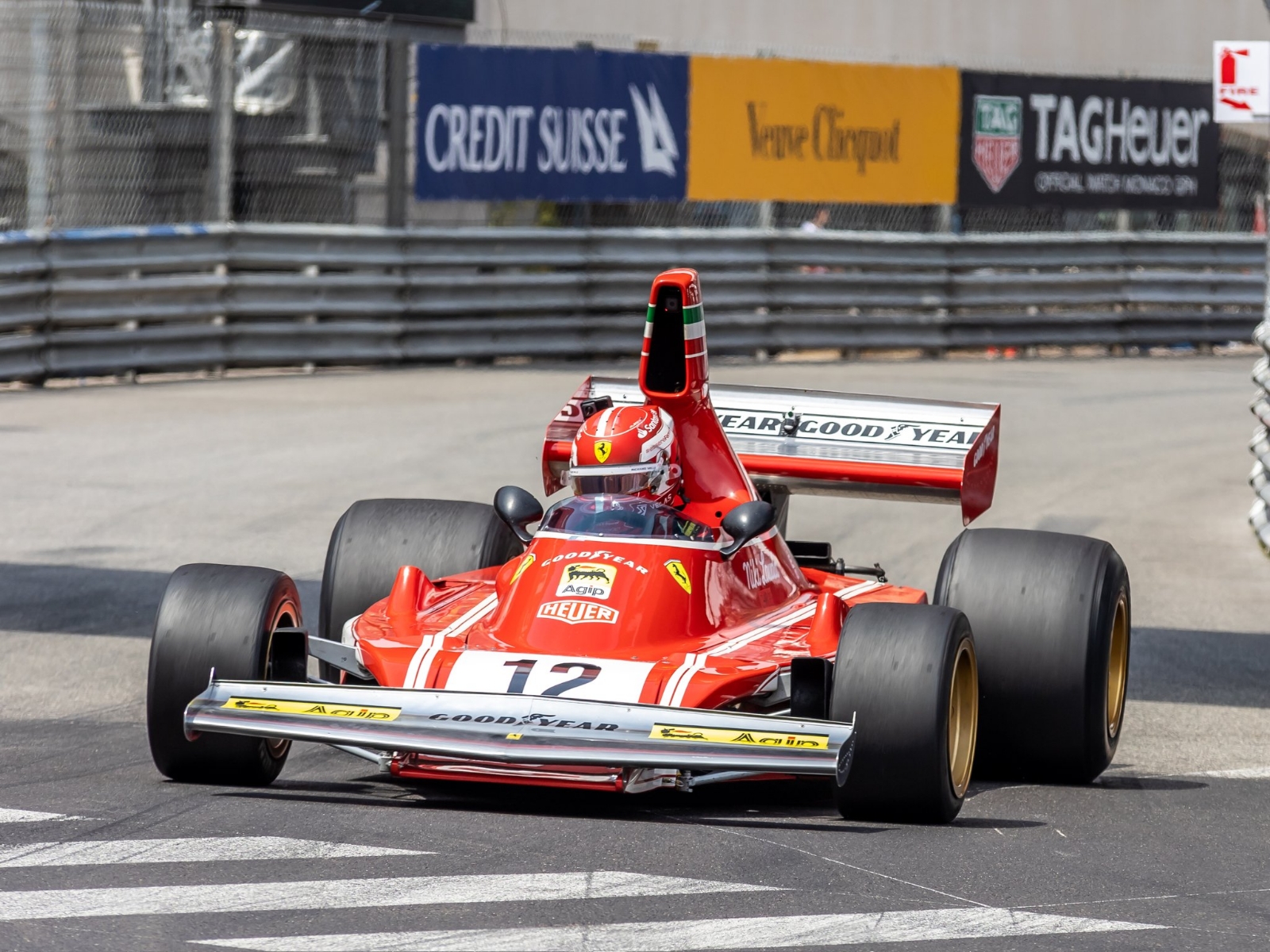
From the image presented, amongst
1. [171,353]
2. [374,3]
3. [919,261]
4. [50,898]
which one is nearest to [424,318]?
[171,353]

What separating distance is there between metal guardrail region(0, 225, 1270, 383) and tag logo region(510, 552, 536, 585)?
1145 centimetres

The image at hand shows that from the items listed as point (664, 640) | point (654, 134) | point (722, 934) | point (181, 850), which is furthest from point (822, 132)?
point (722, 934)

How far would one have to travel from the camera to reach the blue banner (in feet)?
64.5

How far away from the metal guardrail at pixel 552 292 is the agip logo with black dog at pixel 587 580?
11685 millimetres

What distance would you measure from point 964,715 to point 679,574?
103 centimetres

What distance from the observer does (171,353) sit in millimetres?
18562

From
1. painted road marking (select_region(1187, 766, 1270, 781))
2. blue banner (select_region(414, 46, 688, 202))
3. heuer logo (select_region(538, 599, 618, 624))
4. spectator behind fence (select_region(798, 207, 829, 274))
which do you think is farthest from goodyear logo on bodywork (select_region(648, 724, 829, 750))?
spectator behind fence (select_region(798, 207, 829, 274))

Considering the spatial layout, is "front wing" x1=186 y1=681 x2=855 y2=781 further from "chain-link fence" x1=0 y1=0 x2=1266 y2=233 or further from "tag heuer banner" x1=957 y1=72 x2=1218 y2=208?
"tag heuer banner" x1=957 y1=72 x2=1218 y2=208

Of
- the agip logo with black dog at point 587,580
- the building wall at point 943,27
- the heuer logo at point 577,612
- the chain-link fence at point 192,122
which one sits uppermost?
the building wall at point 943,27

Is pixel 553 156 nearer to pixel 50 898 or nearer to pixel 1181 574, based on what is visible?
pixel 1181 574

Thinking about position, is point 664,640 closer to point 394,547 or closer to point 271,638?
point 271,638

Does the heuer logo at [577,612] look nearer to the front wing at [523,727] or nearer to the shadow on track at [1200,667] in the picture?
the front wing at [523,727]

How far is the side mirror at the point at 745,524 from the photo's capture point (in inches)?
275

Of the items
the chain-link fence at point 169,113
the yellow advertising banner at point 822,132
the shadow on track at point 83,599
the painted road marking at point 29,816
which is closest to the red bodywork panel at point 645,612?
the painted road marking at point 29,816
